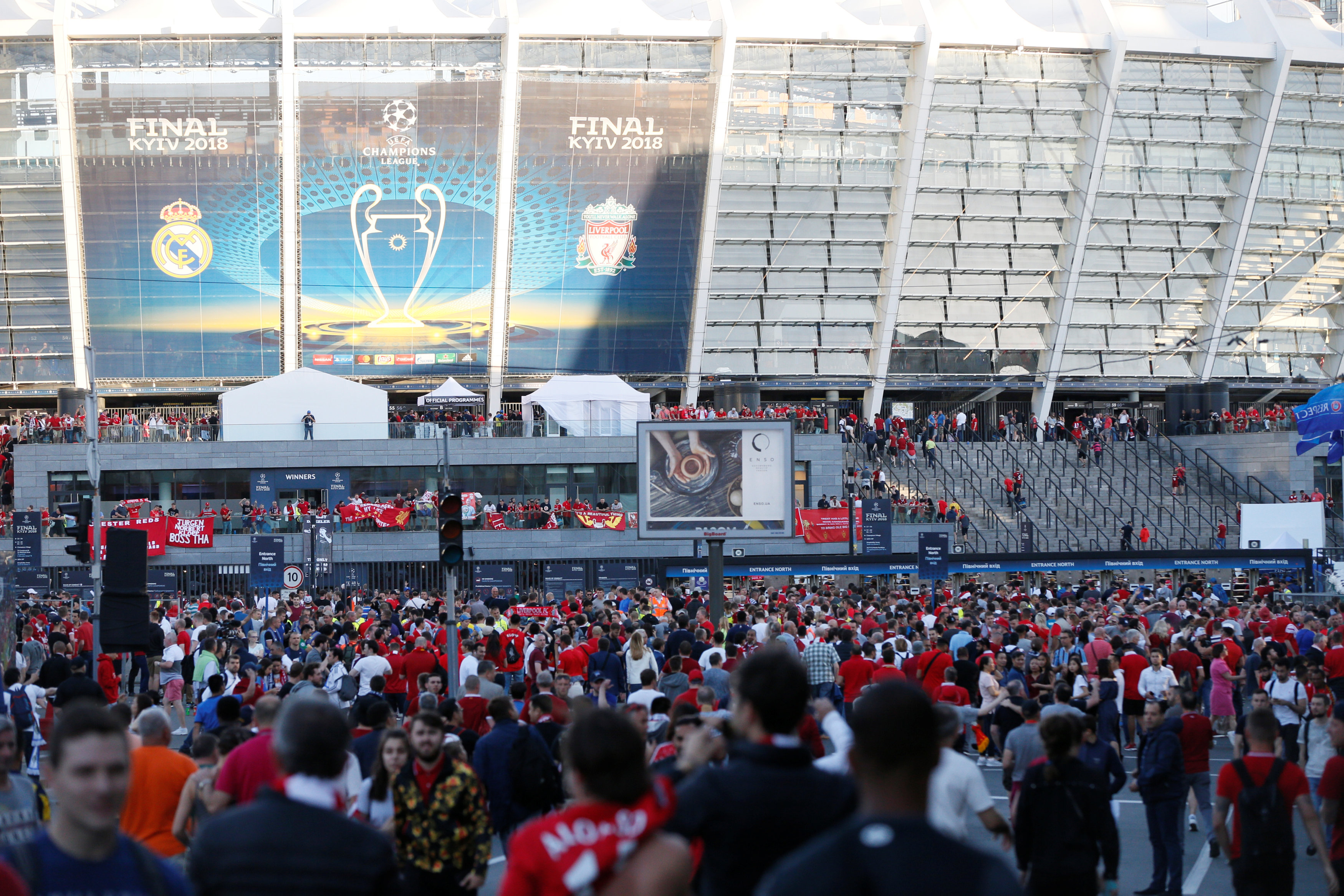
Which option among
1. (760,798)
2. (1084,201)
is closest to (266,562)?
(760,798)

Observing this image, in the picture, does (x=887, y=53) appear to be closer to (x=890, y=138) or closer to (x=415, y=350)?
(x=890, y=138)

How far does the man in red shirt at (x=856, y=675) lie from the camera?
14.1m

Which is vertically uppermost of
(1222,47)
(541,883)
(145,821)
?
(1222,47)

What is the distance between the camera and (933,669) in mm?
14453

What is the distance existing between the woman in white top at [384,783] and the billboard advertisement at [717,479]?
15262 millimetres

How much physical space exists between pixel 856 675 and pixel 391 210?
1816 inches

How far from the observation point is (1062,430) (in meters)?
57.1

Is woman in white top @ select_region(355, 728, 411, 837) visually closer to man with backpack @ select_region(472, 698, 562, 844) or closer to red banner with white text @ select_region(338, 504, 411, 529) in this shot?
man with backpack @ select_region(472, 698, 562, 844)

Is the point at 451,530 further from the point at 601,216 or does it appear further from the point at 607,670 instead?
the point at 601,216

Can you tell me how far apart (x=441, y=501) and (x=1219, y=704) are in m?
8.48

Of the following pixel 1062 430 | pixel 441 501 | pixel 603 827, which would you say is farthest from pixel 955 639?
pixel 1062 430

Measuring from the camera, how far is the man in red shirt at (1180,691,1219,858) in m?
10.8

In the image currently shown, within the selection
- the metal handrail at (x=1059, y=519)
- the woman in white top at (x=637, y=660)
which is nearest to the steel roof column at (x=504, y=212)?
the metal handrail at (x=1059, y=519)

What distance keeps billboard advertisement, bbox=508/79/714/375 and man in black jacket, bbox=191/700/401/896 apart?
54462mm
